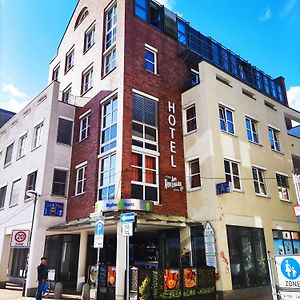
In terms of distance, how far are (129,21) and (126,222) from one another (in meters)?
13.2

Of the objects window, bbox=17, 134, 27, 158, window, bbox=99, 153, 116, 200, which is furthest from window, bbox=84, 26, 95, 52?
window, bbox=99, 153, 116, 200

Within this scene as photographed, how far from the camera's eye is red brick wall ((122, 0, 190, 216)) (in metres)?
15.7

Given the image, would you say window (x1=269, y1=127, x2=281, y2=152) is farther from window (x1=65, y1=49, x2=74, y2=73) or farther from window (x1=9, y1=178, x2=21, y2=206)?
window (x1=9, y1=178, x2=21, y2=206)

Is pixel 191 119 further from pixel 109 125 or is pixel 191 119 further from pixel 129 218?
pixel 129 218

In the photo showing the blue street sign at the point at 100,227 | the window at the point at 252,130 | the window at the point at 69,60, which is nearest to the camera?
the blue street sign at the point at 100,227

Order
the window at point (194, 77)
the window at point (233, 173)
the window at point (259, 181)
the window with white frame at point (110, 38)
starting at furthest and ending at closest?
the window at point (194, 77)
the window with white frame at point (110, 38)
the window at point (259, 181)
the window at point (233, 173)

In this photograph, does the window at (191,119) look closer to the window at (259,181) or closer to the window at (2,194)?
the window at (259,181)

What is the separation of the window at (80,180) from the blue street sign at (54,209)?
1.25 meters

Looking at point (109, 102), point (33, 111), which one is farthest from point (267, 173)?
point (33, 111)

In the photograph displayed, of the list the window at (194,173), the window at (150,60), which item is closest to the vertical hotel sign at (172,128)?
the window at (194,173)

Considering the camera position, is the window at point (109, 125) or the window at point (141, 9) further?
the window at point (141, 9)

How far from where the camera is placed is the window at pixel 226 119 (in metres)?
17.8

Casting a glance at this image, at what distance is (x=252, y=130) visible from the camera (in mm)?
19906

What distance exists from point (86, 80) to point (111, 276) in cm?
1394
